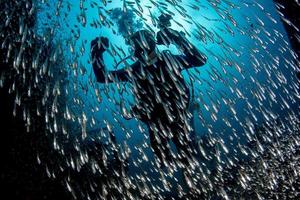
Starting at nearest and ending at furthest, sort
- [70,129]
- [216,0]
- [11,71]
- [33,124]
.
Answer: [216,0] < [11,71] < [33,124] < [70,129]

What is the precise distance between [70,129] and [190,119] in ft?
20.2

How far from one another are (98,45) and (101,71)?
555 millimetres

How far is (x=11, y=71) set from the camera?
6375mm

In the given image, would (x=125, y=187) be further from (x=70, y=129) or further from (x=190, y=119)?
(x=190, y=119)

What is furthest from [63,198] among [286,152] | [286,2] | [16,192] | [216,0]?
[286,152]

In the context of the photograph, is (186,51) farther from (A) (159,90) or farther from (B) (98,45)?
(B) (98,45)

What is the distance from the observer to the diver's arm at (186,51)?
200 inches

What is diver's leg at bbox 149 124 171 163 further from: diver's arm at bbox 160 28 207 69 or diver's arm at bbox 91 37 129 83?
→ diver's arm at bbox 160 28 207 69

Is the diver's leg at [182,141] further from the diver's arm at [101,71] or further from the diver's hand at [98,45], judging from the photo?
the diver's hand at [98,45]

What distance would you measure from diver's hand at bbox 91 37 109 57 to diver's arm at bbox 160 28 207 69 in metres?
1.03

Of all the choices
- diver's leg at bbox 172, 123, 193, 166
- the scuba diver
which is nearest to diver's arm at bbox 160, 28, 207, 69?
the scuba diver

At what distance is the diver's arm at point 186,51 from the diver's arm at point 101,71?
104 cm

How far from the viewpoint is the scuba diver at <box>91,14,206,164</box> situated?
5.52 metres

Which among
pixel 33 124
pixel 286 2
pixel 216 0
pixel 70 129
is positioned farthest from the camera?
pixel 70 129
